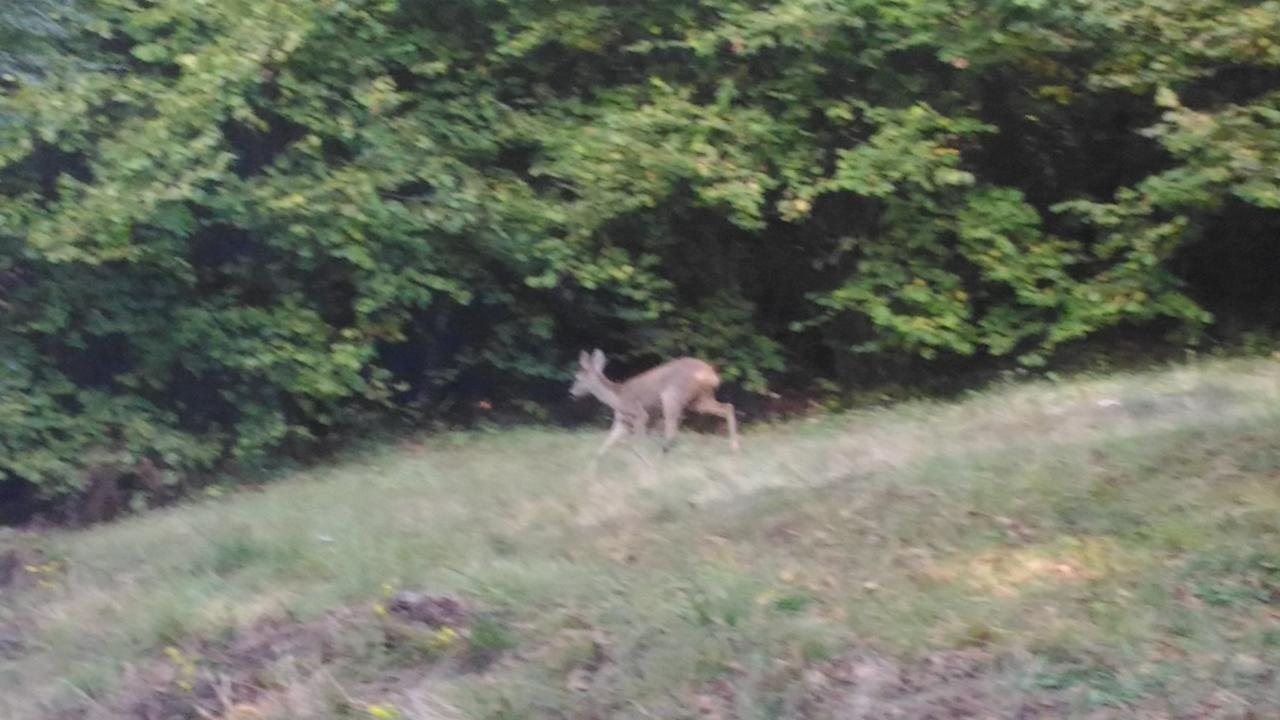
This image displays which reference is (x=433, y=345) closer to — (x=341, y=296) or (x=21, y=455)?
(x=341, y=296)

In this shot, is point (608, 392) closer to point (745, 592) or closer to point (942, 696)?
point (745, 592)

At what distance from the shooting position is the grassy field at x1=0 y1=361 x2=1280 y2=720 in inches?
220

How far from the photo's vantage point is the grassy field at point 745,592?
5.59 m

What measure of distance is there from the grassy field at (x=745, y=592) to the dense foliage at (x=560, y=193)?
9.84 ft

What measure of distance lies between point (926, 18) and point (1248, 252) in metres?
4.70

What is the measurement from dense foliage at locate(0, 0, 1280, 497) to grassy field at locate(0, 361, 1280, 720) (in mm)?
3000

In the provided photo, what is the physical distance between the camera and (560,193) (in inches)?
554

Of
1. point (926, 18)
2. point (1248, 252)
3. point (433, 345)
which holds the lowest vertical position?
point (433, 345)

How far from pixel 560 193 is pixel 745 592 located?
8.08 m

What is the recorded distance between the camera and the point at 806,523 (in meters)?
A: 7.73

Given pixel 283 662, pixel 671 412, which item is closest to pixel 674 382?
pixel 671 412

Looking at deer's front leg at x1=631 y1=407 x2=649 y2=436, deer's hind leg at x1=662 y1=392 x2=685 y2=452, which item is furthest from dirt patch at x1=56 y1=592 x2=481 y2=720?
deer's front leg at x1=631 y1=407 x2=649 y2=436

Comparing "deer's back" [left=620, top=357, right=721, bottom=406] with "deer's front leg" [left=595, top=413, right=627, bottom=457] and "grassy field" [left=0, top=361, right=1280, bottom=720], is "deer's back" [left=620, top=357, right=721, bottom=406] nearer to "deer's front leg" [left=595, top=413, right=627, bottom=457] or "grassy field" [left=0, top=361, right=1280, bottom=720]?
"deer's front leg" [left=595, top=413, right=627, bottom=457]

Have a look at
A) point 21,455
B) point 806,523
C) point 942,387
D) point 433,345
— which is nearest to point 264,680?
point 806,523
